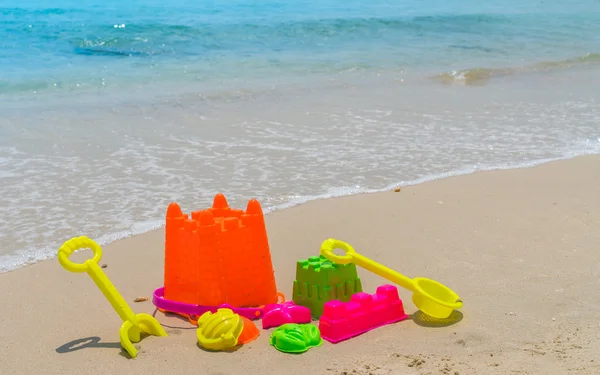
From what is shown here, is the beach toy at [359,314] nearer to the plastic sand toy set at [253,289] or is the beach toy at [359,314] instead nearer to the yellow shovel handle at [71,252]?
the plastic sand toy set at [253,289]

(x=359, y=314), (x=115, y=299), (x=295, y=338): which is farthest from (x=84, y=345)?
(x=359, y=314)

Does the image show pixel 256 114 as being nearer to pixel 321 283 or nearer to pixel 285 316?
pixel 321 283

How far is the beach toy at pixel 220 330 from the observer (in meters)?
2.81

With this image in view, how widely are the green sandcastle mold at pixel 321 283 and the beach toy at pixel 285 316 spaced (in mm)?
99

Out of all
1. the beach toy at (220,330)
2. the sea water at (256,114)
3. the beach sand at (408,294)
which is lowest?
the sea water at (256,114)

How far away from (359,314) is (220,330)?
1.88 feet

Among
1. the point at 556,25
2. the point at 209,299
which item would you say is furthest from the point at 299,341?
the point at 556,25

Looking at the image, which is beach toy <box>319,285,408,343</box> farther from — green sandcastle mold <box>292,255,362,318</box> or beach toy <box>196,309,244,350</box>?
beach toy <box>196,309,244,350</box>

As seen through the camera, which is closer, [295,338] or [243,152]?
[295,338]

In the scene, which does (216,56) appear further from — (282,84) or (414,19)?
(414,19)

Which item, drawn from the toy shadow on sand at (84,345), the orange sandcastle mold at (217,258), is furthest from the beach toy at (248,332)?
the toy shadow on sand at (84,345)

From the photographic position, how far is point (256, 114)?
318 inches

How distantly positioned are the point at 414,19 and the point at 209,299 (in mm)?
19021

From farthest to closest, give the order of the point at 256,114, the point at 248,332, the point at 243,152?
the point at 256,114, the point at 243,152, the point at 248,332
